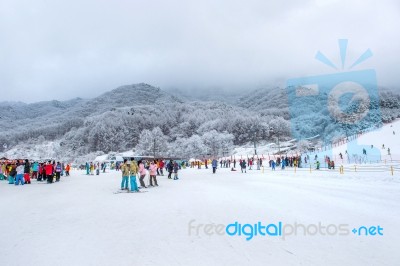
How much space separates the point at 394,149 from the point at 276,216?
5137cm

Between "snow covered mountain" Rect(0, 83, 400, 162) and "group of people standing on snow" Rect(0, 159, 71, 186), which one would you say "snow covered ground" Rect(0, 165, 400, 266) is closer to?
"group of people standing on snow" Rect(0, 159, 71, 186)

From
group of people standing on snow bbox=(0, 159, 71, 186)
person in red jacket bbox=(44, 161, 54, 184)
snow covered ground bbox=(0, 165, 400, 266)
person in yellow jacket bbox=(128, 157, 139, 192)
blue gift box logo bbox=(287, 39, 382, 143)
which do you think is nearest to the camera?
snow covered ground bbox=(0, 165, 400, 266)

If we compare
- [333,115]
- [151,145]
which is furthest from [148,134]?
[333,115]

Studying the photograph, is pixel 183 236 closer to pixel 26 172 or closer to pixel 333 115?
pixel 26 172

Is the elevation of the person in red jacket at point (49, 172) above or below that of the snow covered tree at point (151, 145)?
below

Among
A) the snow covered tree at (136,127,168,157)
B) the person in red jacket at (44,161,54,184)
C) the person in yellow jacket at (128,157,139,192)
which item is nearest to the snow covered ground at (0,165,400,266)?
the person in yellow jacket at (128,157,139,192)

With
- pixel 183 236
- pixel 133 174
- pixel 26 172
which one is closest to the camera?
pixel 183 236

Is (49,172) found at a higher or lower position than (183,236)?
higher

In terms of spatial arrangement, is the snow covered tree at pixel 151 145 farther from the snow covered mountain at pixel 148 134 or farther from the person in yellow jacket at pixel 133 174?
the person in yellow jacket at pixel 133 174

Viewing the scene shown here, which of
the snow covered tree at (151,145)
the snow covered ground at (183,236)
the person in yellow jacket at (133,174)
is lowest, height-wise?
the snow covered ground at (183,236)

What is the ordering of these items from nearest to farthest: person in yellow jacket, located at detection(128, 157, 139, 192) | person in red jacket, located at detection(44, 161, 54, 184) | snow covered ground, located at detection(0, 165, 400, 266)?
snow covered ground, located at detection(0, 165, 400, 266) → person in yellow jacket, located at detection(128, 157, 139, 192) → person in red jacket, located at detection(44, 161, 54, 184)

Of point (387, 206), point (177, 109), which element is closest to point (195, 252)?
point (387, 206)

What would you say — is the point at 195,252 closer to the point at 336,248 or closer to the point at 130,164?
the point at 336,248

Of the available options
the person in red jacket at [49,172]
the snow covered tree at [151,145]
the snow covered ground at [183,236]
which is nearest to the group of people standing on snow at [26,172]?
the person in red jacket at [49,172]
